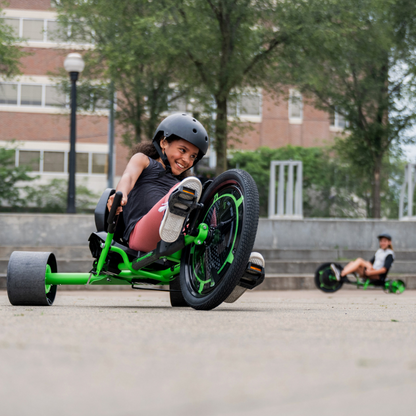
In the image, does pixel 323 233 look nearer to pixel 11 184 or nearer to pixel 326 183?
pixel 11 184

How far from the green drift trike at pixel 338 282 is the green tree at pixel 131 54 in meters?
6.31

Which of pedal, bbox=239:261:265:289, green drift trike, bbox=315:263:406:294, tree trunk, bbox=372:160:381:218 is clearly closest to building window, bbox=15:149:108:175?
tree trunk, bbox=372:160:381:218

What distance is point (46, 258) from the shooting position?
489 cm

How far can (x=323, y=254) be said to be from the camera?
16094mm

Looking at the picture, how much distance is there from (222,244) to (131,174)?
892 mm

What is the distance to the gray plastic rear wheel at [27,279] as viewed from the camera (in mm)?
4715

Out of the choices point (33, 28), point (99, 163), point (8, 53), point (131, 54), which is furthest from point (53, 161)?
point (131, 54)

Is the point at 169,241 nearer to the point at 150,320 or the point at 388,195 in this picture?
the point at 150,320

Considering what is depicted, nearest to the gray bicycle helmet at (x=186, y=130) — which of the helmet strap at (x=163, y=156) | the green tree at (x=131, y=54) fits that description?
the helmet strap at (x=163, y=156)

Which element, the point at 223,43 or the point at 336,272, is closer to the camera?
the point at 336,272

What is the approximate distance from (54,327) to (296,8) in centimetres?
1389

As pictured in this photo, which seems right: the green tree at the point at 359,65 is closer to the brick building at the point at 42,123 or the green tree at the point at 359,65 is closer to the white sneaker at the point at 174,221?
the white sneaker at the point at 174,221

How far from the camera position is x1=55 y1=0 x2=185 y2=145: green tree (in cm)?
1517

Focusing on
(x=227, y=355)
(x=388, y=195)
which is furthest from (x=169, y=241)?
(x=388, y=195)
